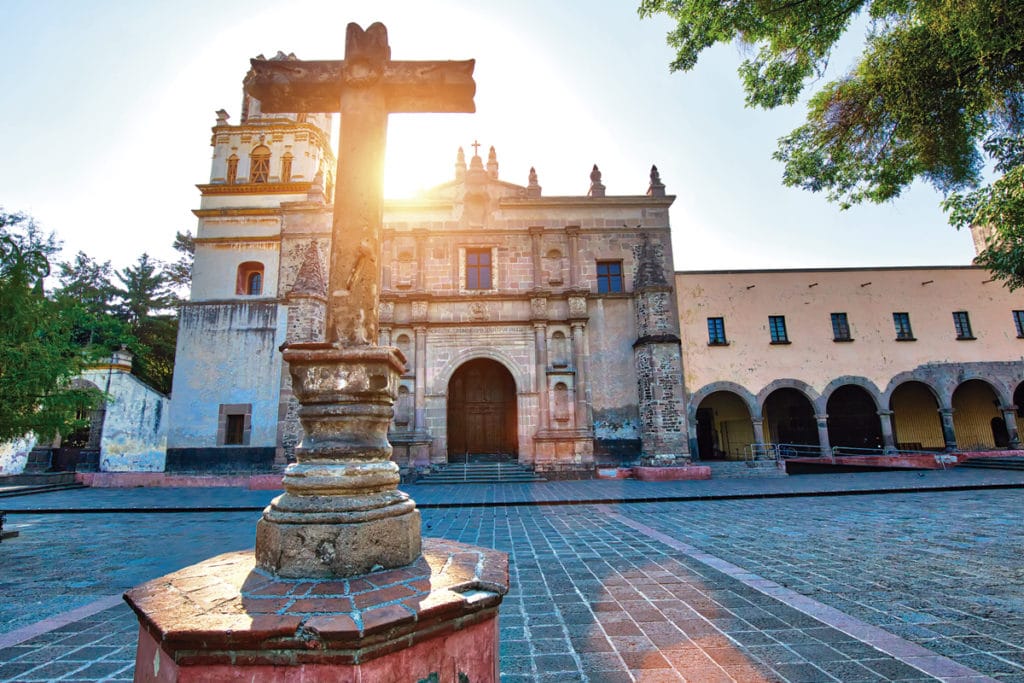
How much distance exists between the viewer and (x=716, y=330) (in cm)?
1888

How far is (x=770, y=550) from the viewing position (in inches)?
220

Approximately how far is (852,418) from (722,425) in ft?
17.4

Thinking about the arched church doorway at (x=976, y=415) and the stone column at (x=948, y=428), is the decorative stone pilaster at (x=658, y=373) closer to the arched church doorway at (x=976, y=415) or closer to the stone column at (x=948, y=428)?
the stone column at (x=948, y=428)

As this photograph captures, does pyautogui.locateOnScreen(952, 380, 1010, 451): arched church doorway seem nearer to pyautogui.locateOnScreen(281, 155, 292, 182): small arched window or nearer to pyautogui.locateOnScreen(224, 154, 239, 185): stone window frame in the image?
pyautogui.locateOnScreen(281, 155, 292, 182): small arched window

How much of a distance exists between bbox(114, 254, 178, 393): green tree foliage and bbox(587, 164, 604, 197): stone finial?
23.9m

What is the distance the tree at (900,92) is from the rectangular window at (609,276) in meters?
6.89

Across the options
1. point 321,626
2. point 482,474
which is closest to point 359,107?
point 321,626

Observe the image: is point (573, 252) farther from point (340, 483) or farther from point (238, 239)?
point (340, 483)

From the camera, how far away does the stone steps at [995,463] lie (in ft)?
52.6

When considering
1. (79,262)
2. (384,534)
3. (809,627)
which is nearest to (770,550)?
(809,627)

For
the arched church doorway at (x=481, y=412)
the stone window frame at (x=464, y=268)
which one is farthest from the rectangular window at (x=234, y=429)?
the stone window frame at (x=464, y=268)

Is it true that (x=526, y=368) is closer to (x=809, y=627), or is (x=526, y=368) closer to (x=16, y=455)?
Result: (x=809, y=627)

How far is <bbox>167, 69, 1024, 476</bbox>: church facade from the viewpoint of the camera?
1666 centimetres

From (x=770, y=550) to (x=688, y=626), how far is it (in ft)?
9.49
